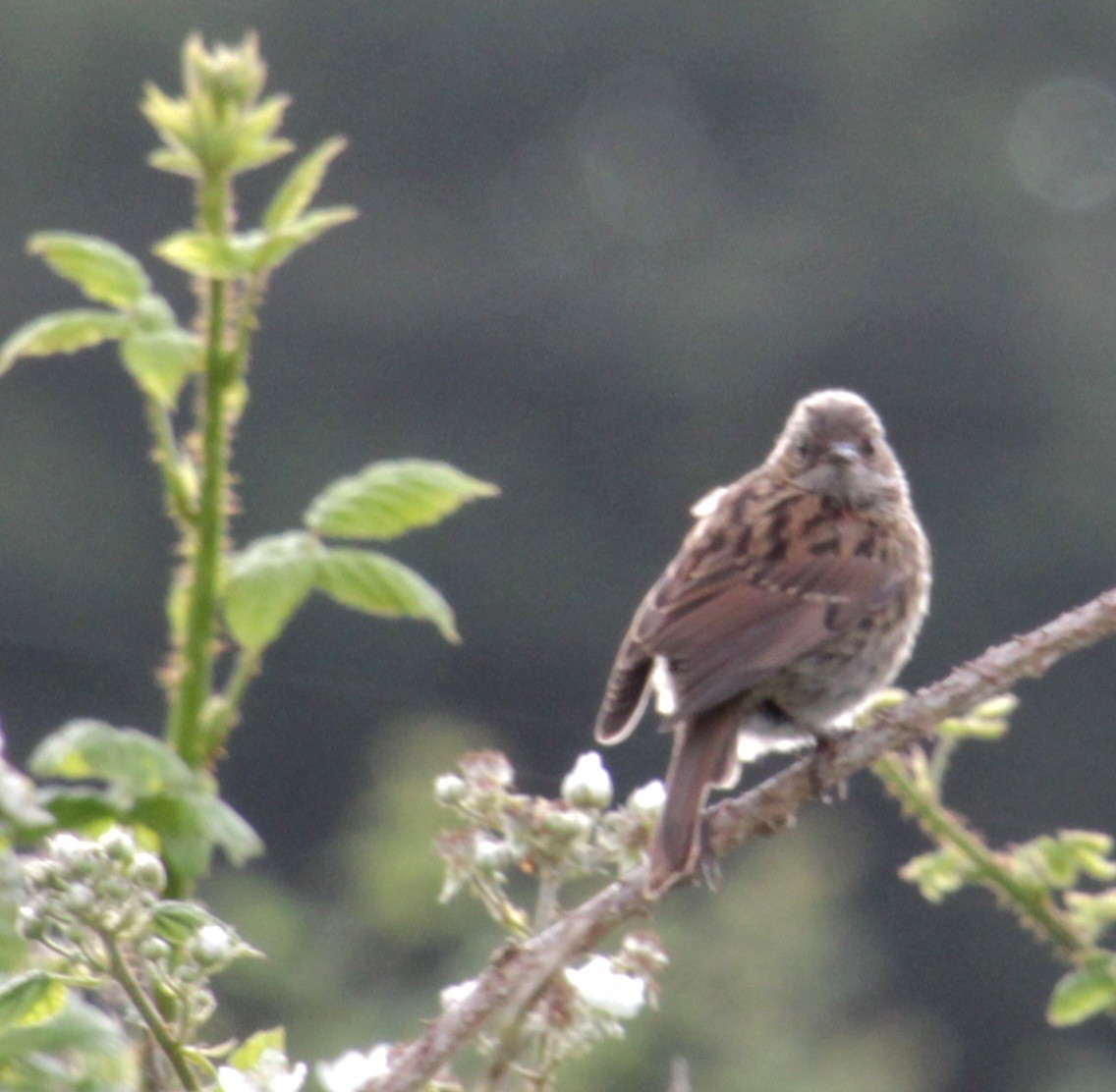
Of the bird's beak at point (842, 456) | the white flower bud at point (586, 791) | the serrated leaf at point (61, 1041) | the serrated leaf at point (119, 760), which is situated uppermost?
the bird's beak at point (842, 456)

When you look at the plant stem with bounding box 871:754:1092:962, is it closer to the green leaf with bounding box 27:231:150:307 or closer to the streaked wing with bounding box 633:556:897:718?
the green leaf with bounding box 27:231:150:307

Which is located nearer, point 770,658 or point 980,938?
point 770,658

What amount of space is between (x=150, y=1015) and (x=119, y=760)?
19 cm

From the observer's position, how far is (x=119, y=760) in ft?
5.93

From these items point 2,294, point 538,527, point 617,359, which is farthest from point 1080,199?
point 2,294

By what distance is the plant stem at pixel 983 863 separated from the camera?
2.32m

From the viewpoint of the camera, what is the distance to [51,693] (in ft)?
96.6

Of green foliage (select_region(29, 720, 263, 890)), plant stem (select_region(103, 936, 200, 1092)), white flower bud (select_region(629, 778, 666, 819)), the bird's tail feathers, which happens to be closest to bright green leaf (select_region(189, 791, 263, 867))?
green foliage (select_region(29, 720, 263, 890))

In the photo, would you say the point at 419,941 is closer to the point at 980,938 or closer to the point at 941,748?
the point at 941,748

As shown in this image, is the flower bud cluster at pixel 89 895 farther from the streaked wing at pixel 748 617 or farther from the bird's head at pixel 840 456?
the bird's head at pixel 840 456

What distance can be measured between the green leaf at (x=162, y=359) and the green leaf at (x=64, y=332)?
0.20 feet

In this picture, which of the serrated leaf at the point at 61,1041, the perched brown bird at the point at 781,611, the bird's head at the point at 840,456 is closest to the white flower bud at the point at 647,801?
the serrated leaf at the point at 61,1041

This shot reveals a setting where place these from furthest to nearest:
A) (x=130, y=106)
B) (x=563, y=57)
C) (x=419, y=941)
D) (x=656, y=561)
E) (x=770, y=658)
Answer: (x=563, y=57), (x=130, y=106), (x=656, y=561), (x=419, y=941), (x=770, y=658)

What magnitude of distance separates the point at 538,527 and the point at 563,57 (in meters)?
10.9
